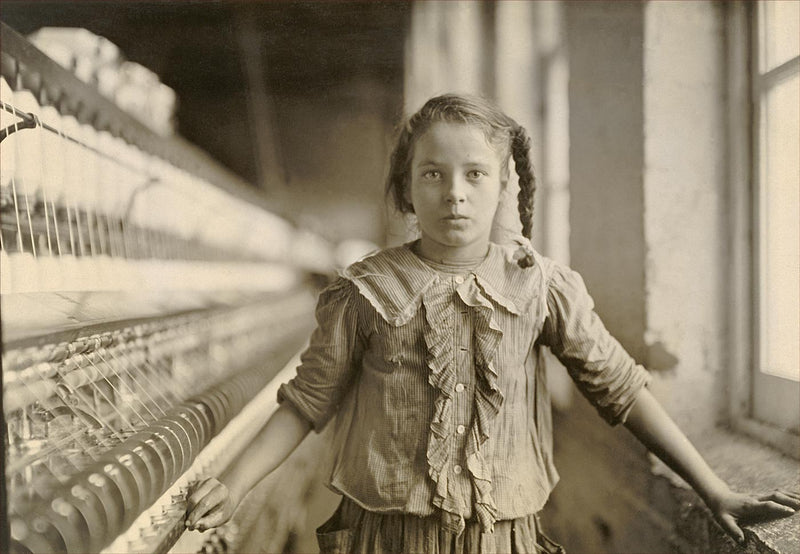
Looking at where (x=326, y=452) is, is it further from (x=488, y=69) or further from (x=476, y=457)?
(x=488, y=69)

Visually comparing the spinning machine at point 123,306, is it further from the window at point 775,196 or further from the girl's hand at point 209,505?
the window at point 775,196

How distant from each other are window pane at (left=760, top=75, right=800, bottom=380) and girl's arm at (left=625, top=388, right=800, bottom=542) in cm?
22

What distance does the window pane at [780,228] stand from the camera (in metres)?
1.12

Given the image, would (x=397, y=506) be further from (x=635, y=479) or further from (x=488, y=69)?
(x=488, y=69)

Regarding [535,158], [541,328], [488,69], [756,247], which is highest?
[488,69]

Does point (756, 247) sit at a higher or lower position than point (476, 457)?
higher

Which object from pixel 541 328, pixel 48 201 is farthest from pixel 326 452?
pixel 48 201

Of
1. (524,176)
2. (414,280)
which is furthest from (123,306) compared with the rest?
(524,176)

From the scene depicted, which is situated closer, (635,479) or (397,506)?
(397,506)

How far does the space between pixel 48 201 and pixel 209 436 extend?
0.50 metres

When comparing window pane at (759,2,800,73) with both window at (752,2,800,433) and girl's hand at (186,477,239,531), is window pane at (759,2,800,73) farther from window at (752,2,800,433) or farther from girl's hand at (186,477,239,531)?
girl's hand at (186,477,239,531)

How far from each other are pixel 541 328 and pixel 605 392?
0.53ft

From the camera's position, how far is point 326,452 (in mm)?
1074

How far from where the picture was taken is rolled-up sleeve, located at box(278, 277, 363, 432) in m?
1.04
